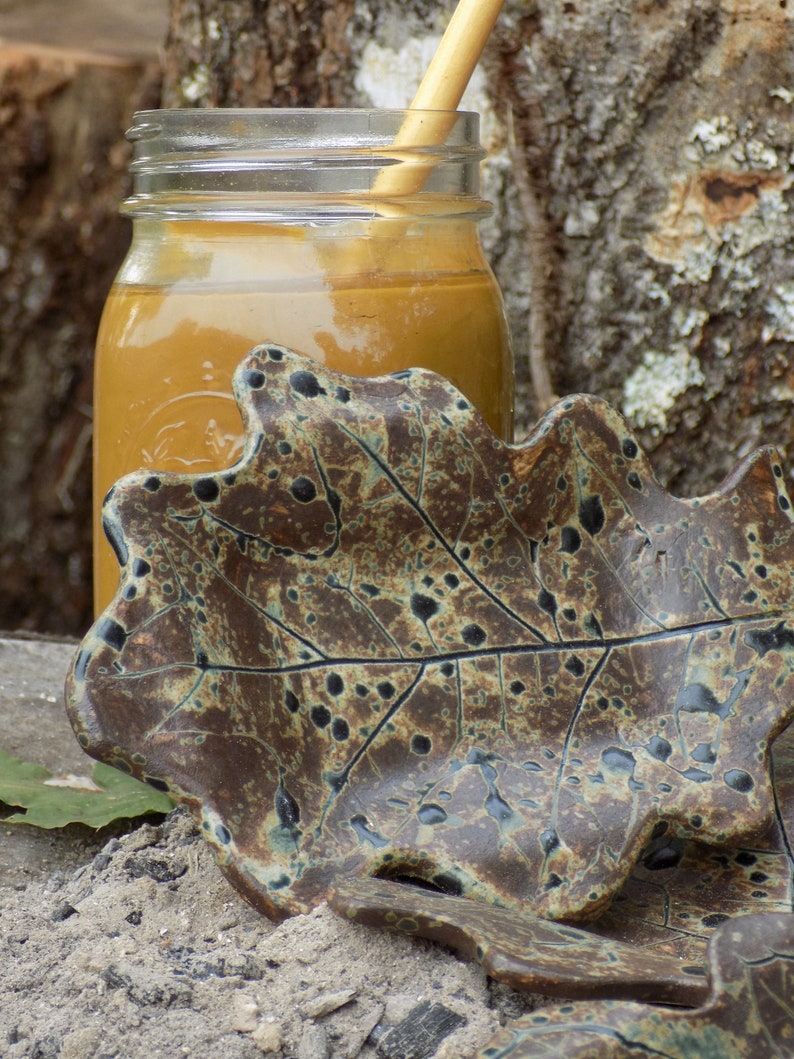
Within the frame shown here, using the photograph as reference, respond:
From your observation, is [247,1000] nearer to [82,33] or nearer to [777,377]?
[777,377]

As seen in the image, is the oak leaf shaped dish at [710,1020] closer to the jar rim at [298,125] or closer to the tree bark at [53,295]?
the jar rim at [298,125]

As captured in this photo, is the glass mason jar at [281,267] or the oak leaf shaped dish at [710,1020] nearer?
the oak leaf shaped dish at [710,1020]

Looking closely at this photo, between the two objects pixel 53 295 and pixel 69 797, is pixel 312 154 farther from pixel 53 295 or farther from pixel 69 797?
pixel 53 295

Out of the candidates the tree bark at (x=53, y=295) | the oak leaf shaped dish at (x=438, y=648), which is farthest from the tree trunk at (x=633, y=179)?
the tree bark at (x=53, y=295)

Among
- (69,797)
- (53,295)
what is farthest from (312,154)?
(53,295)

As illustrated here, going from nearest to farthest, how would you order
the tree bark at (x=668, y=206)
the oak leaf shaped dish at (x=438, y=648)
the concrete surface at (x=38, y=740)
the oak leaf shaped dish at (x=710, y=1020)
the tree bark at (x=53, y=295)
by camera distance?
the oak leaf shaped dish at (x=710, y=1020) < the oak leaf shaped dish at (x=438, y=648) < the concrete surface at (x=38, y=740) < the tree bark at (x=668, y=206) < the tree bark at (x=53, y=295)

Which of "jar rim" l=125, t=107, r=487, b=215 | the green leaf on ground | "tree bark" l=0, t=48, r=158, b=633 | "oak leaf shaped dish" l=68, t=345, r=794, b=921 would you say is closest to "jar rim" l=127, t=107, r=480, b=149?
"jar rim" l=125, t=107, r=487, b=215
